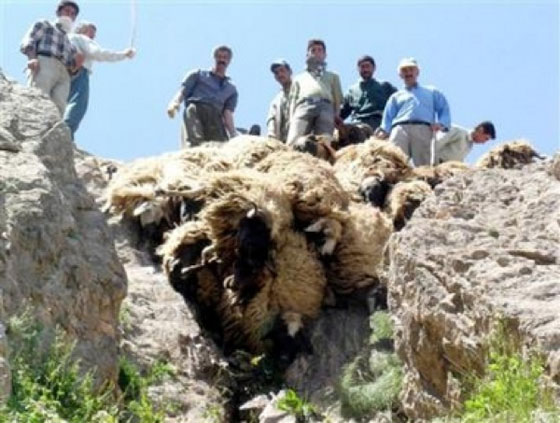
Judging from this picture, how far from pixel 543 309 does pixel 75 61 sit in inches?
302

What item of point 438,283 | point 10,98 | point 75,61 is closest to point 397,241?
point 438,283

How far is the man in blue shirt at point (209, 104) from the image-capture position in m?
13.4

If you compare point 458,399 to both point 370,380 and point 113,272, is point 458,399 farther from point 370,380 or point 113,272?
point 113,272

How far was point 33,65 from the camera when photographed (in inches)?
484

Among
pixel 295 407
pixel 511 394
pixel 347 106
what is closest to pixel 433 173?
pixel 347 106

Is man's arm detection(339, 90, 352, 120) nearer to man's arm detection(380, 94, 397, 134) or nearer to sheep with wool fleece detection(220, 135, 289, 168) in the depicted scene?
man's arm detection(380, 94, 397, 134)

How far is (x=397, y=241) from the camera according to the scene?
24.5 feet

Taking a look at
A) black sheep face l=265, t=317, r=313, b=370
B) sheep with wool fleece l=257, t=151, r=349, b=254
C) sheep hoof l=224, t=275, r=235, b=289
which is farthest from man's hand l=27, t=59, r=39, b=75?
black sheep face l=265, t=317, r=313, b=370

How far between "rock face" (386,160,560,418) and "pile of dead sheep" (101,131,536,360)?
1401 mm

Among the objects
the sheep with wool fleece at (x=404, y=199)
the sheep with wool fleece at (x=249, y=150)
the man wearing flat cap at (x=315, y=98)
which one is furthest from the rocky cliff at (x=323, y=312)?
the man wearing flat cap at (x=315, y=98)

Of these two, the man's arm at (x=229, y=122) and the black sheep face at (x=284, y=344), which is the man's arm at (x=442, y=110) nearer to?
the man's arm at (x=229, y=122)

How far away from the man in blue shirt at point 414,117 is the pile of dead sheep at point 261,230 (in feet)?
6.07

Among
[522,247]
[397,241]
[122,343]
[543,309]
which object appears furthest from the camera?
[122,343]

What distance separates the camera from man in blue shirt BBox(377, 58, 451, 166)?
1234 cm
